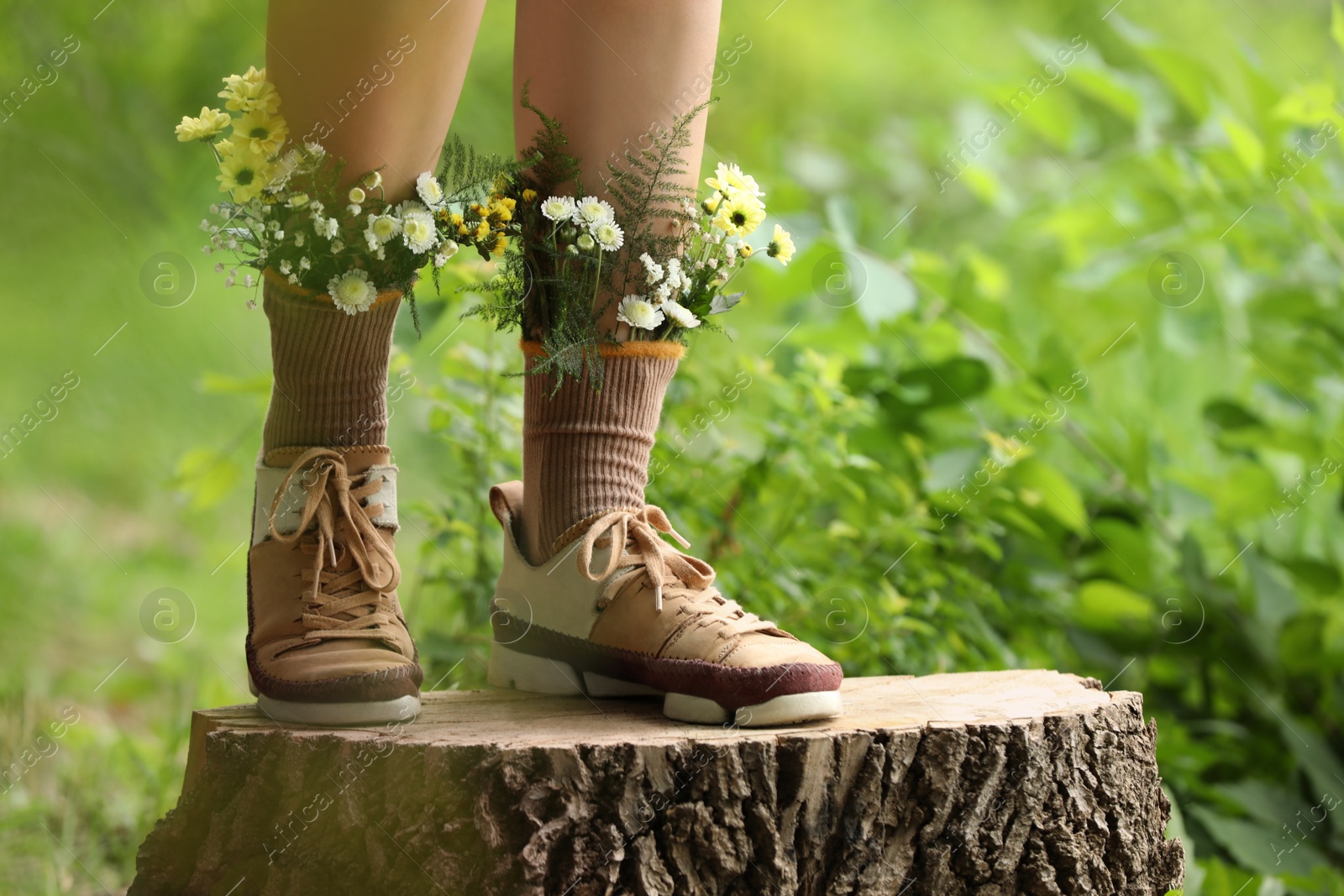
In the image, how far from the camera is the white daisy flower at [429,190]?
2.44 feet

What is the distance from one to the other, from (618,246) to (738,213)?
10cm

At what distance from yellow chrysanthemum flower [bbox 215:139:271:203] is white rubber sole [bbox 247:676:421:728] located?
13.3 inches

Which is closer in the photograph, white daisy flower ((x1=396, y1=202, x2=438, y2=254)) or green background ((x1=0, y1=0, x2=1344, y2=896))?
white daisy flower ((x1=396, y1=202, x2=438, y2=254))

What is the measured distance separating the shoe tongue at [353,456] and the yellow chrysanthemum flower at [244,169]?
0.18 meters

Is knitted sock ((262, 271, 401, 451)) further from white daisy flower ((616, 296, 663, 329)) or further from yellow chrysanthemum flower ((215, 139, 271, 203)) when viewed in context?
white daisy flower ((616, 296, 663, 329))

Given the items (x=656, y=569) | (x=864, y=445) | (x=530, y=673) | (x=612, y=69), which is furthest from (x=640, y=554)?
(x=864, y=445)

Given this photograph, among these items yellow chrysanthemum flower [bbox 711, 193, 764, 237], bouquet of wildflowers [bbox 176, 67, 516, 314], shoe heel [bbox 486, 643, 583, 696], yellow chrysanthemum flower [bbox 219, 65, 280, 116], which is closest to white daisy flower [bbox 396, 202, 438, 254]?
bouquet of wildflowers [bbox 176, 67, 516, 314]

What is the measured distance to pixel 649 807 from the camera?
2.12ft

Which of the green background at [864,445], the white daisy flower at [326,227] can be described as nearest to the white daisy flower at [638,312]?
the white daisy flower at [326,227]

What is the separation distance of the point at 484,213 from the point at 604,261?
0.30 feet

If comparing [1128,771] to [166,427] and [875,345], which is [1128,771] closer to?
[875,345]

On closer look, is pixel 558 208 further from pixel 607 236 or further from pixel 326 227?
pixel 326 227

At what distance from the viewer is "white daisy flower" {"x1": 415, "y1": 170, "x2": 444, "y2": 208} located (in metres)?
0.74

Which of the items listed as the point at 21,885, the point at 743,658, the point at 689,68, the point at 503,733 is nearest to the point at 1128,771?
the point at 743,658
